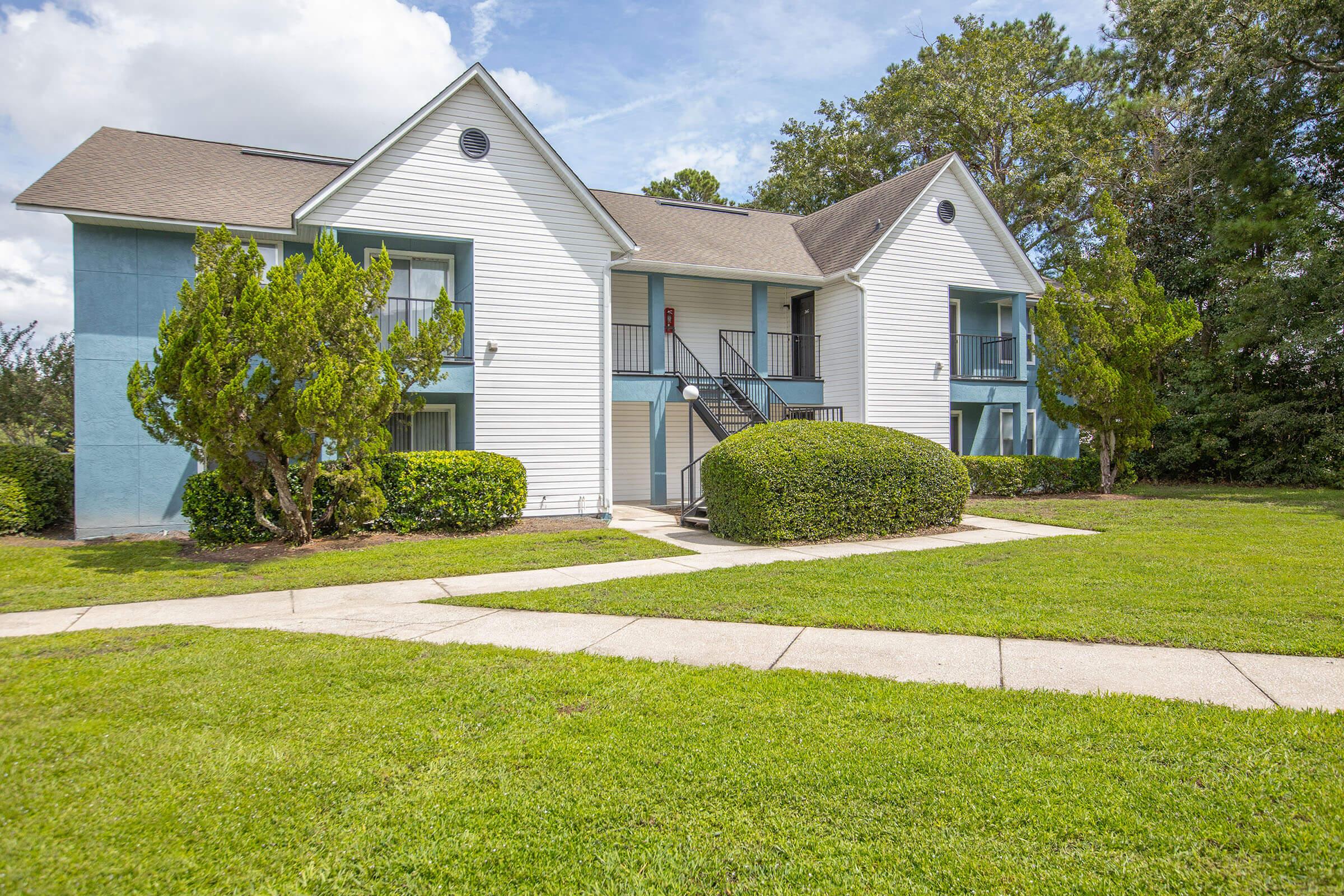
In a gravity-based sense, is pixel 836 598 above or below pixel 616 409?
below

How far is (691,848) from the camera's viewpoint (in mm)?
2770

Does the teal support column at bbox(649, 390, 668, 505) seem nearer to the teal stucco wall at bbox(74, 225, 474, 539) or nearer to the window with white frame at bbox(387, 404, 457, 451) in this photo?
the window with white frame at bbox(387, 404, 457, 451)

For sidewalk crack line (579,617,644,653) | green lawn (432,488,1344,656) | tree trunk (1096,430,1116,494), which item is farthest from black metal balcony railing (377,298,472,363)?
tree trunk (1096,430,1116,494)

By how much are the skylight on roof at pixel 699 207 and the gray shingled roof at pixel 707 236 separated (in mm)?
22

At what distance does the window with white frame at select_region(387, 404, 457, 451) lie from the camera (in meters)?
14.6

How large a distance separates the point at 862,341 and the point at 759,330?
8.12 feet

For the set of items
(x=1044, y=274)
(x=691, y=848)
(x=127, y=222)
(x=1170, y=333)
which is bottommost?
(x=691, y=848)

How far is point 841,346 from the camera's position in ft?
59.6

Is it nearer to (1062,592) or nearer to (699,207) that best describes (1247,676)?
(1062,592)

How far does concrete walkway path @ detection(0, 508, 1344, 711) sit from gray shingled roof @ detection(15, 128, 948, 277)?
8502mm

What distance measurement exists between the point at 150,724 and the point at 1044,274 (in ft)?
106

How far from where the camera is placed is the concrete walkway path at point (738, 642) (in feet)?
14.8

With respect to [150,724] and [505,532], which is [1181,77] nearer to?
[505,532]

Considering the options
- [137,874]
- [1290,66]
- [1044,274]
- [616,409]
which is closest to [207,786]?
[137,874]
